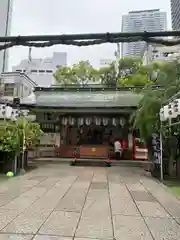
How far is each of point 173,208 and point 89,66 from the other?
21592 mm

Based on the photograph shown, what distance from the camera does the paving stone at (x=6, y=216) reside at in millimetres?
4168

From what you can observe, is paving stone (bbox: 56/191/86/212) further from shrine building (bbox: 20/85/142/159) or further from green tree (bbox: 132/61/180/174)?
shrine building (bbox: 20/85/142/159)

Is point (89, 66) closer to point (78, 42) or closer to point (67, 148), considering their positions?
point (67, 148)

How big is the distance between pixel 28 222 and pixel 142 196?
141 inches

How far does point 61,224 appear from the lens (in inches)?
164

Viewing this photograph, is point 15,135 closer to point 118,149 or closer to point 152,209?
point 152,209

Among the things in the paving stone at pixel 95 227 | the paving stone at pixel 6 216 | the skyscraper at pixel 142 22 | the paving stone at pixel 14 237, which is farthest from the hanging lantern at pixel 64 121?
the paving stone at pixel 14 237

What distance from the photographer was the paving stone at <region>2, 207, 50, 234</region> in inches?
152

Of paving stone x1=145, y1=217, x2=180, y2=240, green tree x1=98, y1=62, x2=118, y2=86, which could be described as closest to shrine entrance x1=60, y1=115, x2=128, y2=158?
green tree x1=98, y1=62, x2=118, y2=86

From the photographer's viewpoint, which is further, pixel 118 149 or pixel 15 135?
pixel 118 149

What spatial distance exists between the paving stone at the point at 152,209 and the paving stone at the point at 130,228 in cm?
45

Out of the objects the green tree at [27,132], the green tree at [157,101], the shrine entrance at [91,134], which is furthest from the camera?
the shrine entrance at [91,134]

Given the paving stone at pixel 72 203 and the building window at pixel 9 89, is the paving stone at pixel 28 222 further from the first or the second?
the building window at pixel 9 89

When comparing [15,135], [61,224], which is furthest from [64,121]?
[61,224]
